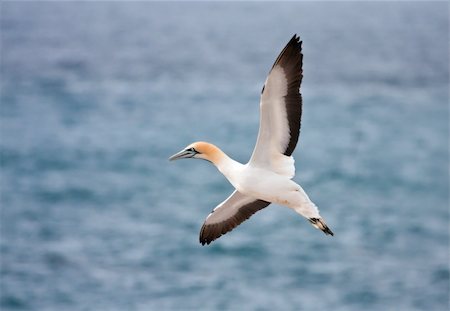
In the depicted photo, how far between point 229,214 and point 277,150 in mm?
1446

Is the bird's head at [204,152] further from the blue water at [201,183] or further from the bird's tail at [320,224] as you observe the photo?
the blue water at [201,183]

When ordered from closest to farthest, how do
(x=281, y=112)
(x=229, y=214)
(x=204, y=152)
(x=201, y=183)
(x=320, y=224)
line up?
(x=281, y=112), (x=320, y=224), (x=204, y=152), (x=229, y=214), (x=201, y=183)

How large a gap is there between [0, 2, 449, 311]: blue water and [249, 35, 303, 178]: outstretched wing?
820 inches

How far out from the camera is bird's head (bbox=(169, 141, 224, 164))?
1048 centimetres

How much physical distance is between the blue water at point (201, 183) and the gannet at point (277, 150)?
2081 cm

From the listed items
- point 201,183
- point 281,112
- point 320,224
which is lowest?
point 320,224

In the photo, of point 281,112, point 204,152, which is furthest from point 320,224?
point 204,152

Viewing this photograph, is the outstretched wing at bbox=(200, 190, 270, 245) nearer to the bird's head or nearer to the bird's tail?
the bird's head

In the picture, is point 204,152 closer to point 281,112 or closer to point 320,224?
point 281,112

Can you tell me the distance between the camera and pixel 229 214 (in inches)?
456

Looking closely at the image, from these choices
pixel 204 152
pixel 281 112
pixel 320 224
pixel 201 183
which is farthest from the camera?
pixel 201 183

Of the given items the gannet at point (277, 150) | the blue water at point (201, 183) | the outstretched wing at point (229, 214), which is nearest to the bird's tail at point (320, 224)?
the gannet at point (277, 150)

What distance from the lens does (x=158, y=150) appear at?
164 feet

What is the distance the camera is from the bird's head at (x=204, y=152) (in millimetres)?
10484
